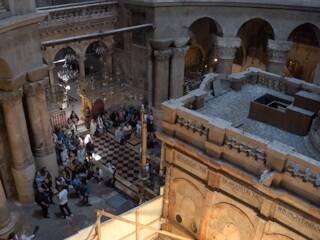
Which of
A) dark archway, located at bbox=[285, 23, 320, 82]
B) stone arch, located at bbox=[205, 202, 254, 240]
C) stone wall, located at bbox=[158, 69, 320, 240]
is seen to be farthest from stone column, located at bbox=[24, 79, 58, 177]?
dark archway, located at bbox=[285, 23, 320, 82]

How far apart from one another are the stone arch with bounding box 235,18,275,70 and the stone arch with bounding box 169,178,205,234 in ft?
43.4

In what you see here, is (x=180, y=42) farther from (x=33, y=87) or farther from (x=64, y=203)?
(x=64, y=203)

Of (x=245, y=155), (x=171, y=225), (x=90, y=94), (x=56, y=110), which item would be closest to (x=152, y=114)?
(x=90, y=94)

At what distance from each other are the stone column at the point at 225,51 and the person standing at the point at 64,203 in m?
9.22

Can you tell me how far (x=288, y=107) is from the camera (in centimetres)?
823

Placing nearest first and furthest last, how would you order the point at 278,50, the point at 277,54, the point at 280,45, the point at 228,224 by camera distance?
1. the point at 228,224
2. the point at 280,45
3. the point at 278,50
4. the point at 277,54

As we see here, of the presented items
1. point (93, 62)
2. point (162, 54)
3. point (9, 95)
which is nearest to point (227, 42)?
point (162, 54)

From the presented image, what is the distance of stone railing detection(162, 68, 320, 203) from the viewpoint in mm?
6164

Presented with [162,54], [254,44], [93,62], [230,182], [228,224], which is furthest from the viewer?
[93,62]

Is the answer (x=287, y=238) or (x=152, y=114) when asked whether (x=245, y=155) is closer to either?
(x=287, y=238)

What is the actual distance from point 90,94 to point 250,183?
12017mm

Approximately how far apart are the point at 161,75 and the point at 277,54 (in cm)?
513

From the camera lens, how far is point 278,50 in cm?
1531

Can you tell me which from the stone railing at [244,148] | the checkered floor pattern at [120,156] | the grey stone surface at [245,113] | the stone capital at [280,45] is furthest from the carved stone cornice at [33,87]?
the stone capital at [280,45]
